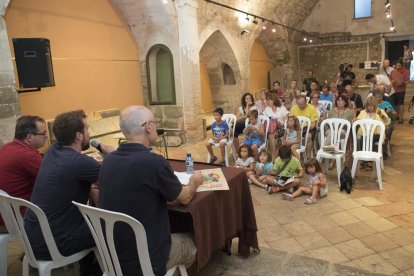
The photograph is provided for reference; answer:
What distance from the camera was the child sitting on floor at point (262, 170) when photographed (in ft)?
14.4

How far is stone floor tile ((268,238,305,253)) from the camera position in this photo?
2.85 m

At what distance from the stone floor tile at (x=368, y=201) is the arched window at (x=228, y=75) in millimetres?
5983

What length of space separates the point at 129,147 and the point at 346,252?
80.5 inches

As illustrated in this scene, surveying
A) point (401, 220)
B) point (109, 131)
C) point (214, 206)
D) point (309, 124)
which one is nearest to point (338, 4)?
point (309, 124)

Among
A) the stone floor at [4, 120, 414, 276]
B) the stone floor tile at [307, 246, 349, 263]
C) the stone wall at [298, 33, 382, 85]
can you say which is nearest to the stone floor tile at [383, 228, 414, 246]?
the stone floor at [4, 120, 414, 276]

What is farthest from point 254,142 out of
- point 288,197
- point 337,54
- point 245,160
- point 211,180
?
point 337,54

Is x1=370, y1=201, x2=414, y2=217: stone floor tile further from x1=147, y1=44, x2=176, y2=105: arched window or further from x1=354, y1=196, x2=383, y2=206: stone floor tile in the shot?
x1=147, y1=44, x2=176, y2=105: arched window

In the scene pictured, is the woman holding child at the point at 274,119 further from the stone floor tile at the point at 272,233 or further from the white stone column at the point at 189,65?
the stone floor tile at the point at 272,233

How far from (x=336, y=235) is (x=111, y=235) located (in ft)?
7.30

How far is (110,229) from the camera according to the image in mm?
1603

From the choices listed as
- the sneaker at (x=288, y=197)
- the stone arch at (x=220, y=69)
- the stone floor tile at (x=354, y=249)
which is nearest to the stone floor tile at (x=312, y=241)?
the stone floor tile at (x=354, y=249)

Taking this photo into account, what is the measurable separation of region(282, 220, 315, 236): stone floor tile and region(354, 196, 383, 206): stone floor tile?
90 centimetres

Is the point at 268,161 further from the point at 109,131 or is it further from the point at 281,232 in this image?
the point at 109,131

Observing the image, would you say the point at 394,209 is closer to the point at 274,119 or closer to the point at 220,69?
the point at 274,119
